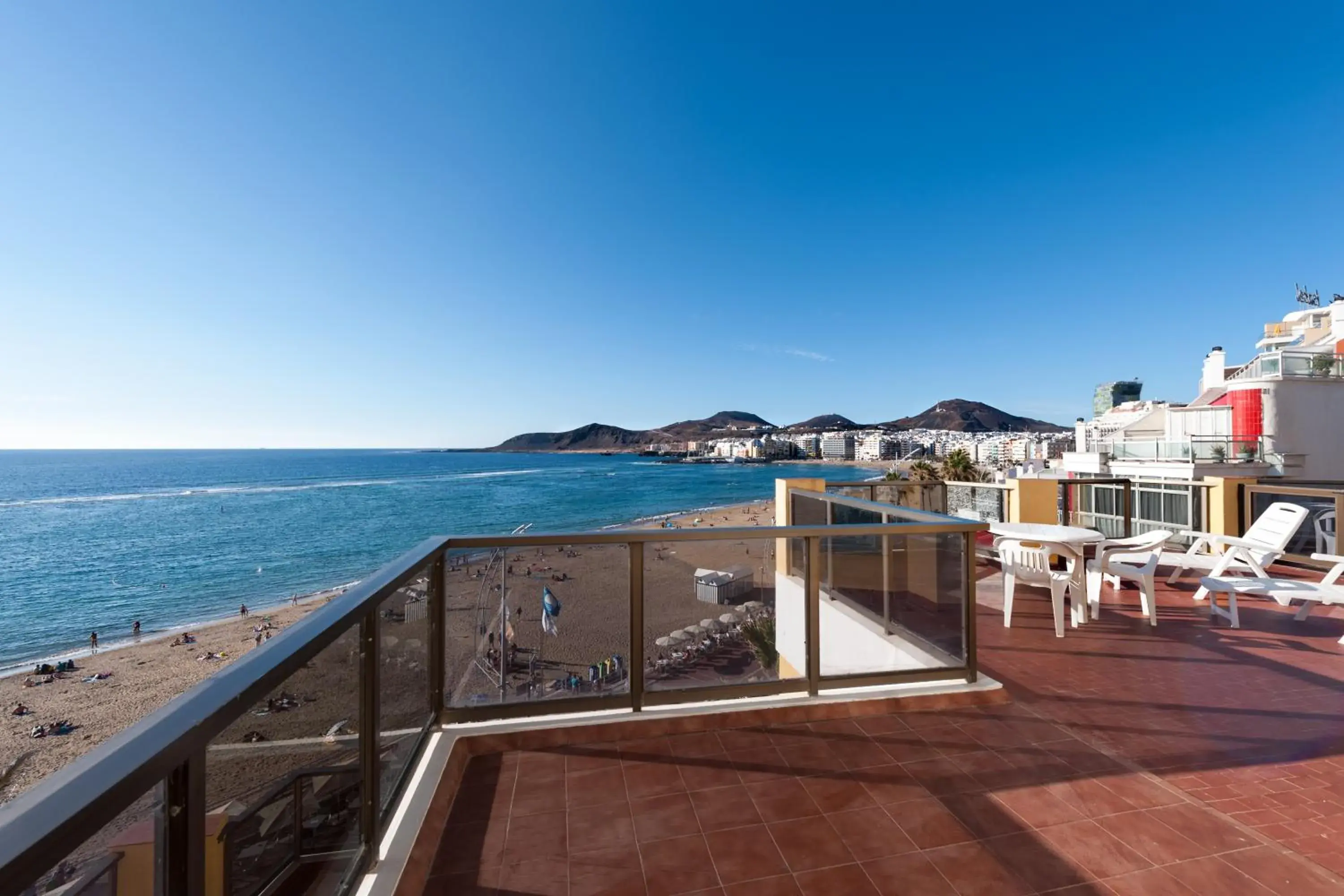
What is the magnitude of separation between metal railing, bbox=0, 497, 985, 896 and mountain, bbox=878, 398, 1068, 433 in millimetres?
119956

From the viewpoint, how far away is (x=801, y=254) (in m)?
20.7

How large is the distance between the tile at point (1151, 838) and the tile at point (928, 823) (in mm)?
547

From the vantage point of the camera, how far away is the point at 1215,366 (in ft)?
77.6

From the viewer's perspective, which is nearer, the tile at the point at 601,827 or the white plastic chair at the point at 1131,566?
the tile at the point at 601,827

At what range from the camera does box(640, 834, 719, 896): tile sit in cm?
185

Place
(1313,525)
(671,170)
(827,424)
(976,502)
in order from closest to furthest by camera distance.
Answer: (1313,525) → (976,502) → (671,170) → (827,424)

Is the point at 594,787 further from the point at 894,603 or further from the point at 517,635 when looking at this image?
the point at 894,603

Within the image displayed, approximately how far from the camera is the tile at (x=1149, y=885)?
180 centimetres

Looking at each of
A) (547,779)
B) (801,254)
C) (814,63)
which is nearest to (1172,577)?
(547,779)

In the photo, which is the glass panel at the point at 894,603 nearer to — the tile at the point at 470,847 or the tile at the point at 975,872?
the tile at the point at 975,872

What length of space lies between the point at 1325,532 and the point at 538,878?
872 centimetres

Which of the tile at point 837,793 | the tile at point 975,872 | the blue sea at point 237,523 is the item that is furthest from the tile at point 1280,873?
the blue sea at point 237,523

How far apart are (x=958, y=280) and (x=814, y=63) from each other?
1361cm

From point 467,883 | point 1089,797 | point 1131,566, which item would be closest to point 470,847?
point 467,883
